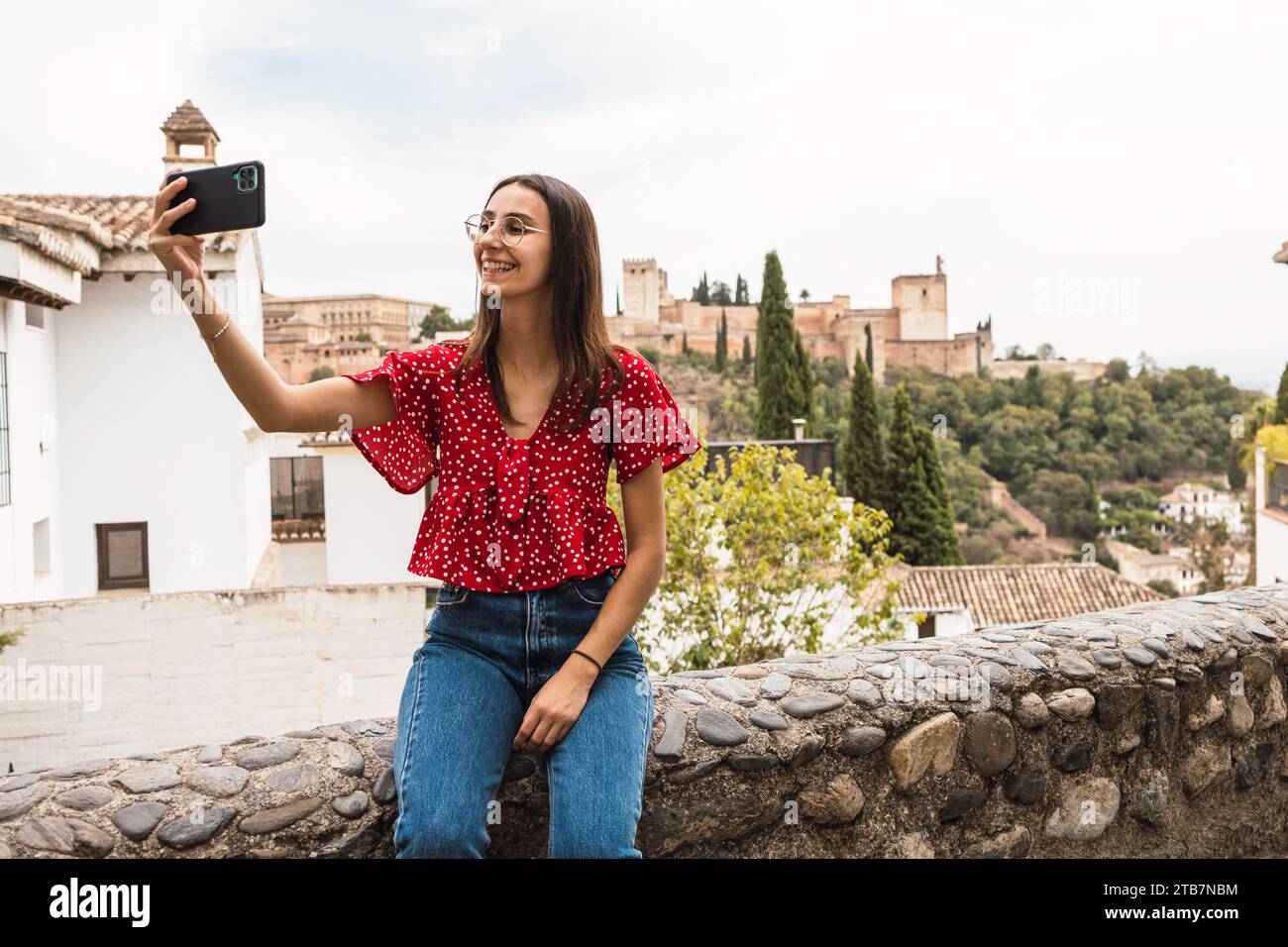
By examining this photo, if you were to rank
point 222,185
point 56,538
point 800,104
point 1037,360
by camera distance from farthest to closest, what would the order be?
point 1037,360 → point 800,104 → point 56,538 → point 222,185

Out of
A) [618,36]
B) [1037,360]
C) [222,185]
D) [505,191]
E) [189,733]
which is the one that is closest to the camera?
[222,185]

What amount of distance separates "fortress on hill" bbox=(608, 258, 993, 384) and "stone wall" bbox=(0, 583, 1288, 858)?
2576 inches

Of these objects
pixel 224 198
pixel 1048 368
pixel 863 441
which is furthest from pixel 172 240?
pixel 1048 368

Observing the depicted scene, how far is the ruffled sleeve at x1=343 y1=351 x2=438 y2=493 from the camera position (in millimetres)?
1944

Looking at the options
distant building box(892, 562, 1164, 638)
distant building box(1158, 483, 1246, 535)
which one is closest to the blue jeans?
distant building box(892, 562, 1164, 638)

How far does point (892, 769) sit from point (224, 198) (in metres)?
1.71

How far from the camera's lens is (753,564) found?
841 centimetres

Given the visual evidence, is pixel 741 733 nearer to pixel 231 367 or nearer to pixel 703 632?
pixel 231 367

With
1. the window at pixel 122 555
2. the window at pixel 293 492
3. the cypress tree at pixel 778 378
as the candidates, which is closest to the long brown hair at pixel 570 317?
the window at pixel 122 555

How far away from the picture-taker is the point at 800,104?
20.6 metres

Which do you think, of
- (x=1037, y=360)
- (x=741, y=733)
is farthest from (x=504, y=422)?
(x=1037, y=360)

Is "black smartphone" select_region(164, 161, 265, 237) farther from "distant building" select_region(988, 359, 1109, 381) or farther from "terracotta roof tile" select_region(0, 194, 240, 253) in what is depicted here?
"distant building" select_region(988, 359, 1109, 381)

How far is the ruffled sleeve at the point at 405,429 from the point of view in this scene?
1.94 m
